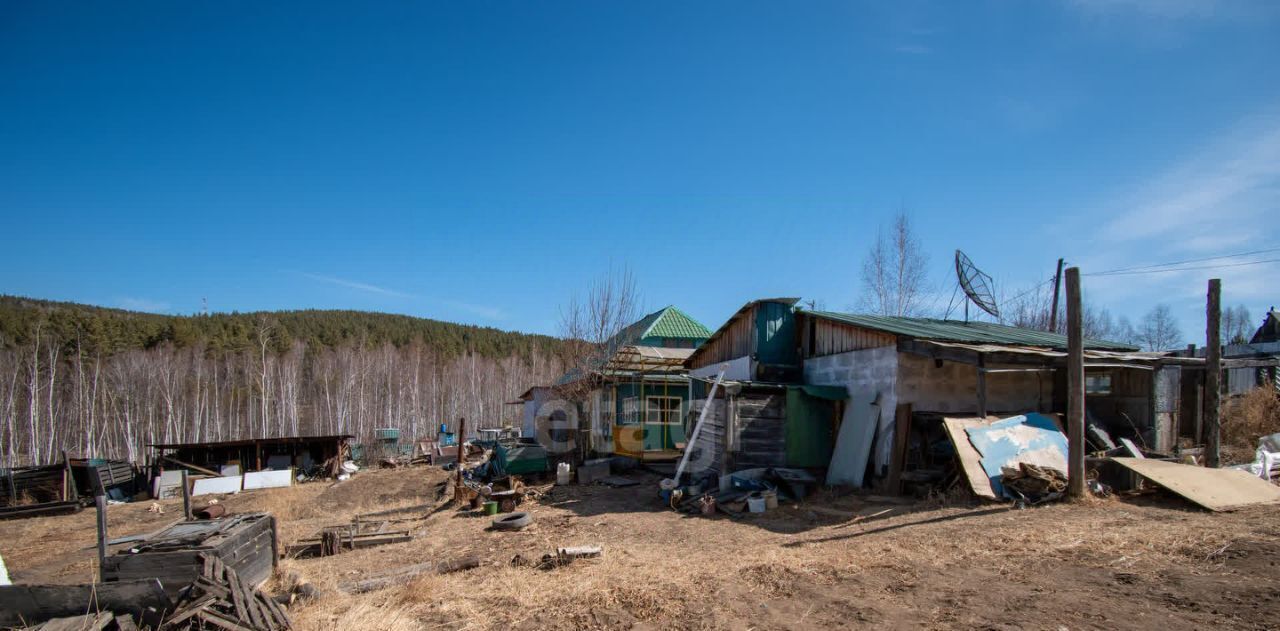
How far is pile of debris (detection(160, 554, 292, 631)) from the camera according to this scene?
5.86 m

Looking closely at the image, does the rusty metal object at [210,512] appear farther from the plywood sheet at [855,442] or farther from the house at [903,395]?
the plywood sheet at [855,442]

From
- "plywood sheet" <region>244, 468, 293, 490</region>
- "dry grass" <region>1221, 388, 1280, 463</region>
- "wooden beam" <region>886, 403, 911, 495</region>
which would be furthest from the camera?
"plywood sheet" <region>244, 468, 293, 490</region>

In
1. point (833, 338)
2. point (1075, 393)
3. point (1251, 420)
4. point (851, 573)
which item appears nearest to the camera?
point (851, 573)

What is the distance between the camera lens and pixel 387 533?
12320 millimetres

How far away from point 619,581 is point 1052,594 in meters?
4.73

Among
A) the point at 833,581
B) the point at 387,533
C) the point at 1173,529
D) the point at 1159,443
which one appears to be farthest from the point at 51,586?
the point at 1159,443

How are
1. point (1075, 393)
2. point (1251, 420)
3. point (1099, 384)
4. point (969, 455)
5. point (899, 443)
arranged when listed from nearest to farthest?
point (1075, 393)
point (969, 455)
point (899, 443)
point (1099, 384)
point (1251, 420)

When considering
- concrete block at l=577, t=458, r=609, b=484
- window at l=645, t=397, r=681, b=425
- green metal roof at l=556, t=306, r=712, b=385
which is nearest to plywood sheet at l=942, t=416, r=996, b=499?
concrete block at l=577, t=458, r=609, b=484

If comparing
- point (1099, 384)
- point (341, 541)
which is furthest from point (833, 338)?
point (341, 541)

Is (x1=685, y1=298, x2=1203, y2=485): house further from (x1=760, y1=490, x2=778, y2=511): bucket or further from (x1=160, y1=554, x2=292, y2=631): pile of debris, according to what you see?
(x1=160, y1=554, x2=292, y2=631): pile of debris

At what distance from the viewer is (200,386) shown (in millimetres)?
47781

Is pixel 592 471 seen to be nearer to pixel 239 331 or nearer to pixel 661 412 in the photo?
pixel 661 412

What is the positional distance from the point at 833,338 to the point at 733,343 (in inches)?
143

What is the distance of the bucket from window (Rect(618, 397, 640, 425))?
10.2 metres
